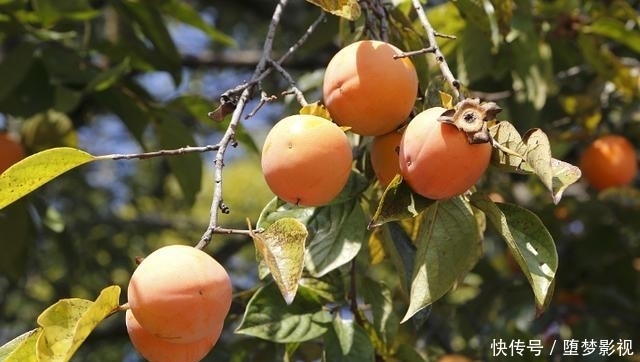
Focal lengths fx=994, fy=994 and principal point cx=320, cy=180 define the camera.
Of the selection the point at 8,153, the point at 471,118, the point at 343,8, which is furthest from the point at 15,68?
the point at 471,118

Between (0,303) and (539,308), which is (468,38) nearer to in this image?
(539,308)

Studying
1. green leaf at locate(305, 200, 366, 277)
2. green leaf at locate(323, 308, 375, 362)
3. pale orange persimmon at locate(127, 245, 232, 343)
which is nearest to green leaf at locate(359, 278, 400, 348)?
green leaf at locate(323, 308, 375, 362)

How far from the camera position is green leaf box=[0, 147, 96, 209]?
1102 millimetres

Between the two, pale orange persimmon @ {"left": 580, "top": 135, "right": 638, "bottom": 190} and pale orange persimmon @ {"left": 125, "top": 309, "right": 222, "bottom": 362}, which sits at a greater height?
pale orange persimmon @ {"left": 125, "top": 309, "right": 222, "bottom": 362}

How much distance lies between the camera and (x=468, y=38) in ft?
6.15

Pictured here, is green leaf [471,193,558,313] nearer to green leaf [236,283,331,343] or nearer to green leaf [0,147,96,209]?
green leaf [236,283,331,343]

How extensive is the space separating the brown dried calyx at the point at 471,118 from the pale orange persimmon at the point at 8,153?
1086 mm

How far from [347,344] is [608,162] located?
110 centimetres

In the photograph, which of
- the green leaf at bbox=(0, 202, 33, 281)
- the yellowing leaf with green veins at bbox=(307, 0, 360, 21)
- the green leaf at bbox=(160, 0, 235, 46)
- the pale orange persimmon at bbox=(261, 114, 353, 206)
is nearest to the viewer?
the pale orange persimmon at bbox=(261, 114, 353, 206)

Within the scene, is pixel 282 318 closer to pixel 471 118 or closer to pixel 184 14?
pixel 471 118

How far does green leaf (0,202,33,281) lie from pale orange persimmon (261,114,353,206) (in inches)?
40.2

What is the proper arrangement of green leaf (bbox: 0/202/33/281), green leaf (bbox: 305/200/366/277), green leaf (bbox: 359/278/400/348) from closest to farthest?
green leaf (bbox: 305/200/366/277), green leaf (bbox: 359/278/400/348), green leaf (bbox: 0/202/33/281)

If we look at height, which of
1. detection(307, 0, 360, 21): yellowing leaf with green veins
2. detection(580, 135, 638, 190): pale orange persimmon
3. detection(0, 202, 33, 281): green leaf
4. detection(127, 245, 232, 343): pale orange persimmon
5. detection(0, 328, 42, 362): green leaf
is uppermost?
detection(307, 0, 360, 21): yellowing leaf with green veins

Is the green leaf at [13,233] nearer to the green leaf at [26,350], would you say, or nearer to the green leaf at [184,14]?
the green leaf at [184,14]
